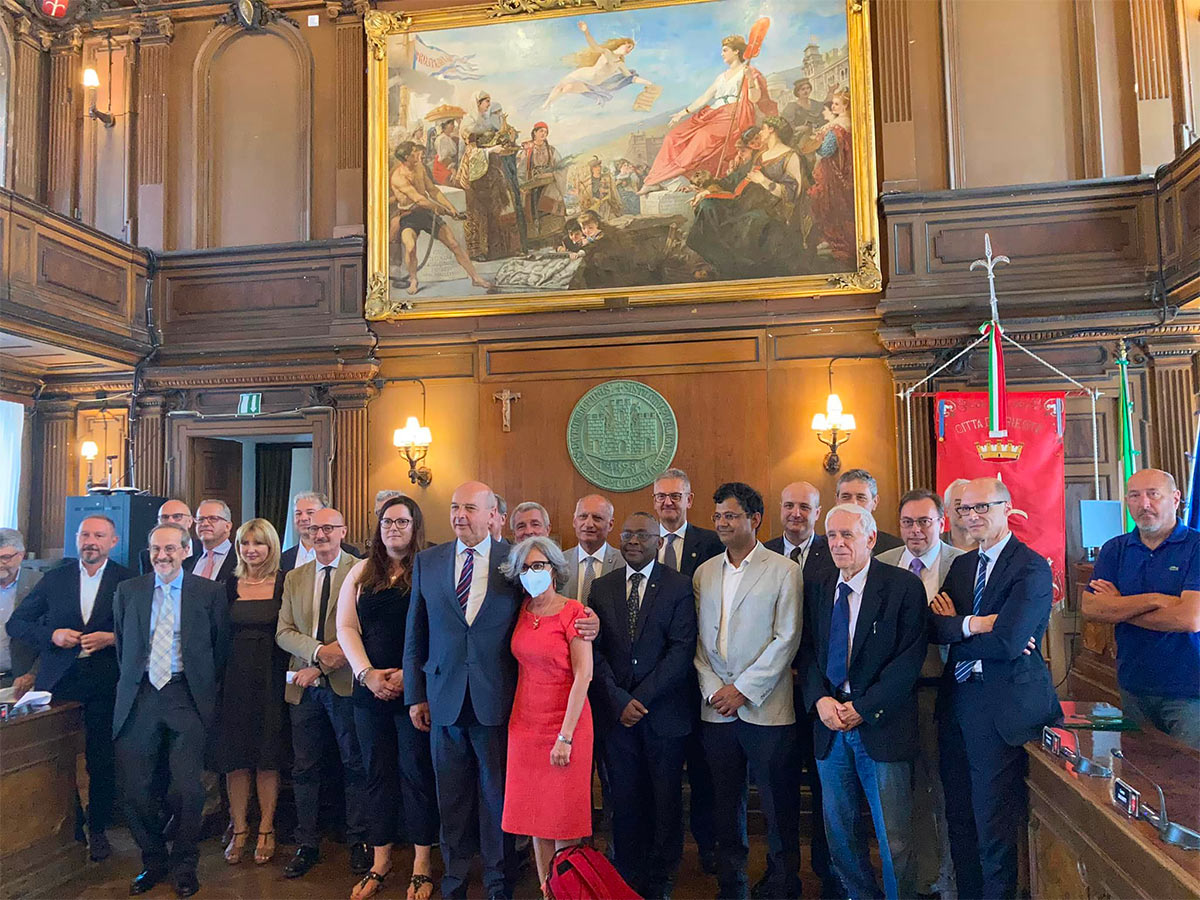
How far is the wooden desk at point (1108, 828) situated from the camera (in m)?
1.82

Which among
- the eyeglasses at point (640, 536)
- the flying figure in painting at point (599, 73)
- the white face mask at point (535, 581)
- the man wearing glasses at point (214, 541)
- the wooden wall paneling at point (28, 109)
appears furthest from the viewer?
the wooden wall paneling at point (28, 109)

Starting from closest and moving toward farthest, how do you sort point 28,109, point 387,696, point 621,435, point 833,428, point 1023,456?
point 387,696, point 1023,456, point 833,428, point 621,435, point 28,109

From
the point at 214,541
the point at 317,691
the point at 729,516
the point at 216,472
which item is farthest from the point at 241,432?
the point at 729,516

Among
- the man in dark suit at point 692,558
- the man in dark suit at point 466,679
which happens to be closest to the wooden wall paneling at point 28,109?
the man in dark suit at point 466,679

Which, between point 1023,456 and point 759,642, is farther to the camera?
point 1023,456

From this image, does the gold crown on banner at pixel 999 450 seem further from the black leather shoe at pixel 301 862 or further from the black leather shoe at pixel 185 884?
the black leather shoe at pixel 185 884

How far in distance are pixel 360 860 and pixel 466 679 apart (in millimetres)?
1253

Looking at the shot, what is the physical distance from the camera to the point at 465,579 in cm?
341

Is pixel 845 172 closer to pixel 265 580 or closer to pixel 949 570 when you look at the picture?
pixel 949 570

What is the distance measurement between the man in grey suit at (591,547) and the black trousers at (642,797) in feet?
3.03

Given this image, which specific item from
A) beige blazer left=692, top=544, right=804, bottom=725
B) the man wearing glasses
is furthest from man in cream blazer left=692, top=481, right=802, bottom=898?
the man wearing glasses

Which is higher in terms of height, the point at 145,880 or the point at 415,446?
the point at 415,446

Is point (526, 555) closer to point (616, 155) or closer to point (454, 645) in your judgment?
point (454, 645)

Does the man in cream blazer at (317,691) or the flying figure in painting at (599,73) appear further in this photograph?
the flying figure in painting at (599,73)
